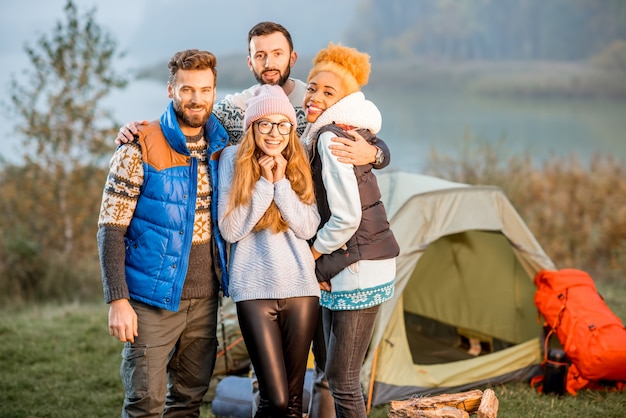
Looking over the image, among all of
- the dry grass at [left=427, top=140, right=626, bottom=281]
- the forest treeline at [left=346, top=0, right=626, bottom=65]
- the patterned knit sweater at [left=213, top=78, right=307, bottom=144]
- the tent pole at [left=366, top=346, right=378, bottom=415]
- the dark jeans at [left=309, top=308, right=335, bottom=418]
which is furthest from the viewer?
the forest treeline at [left=346, top=0, right=626, bottom=65]

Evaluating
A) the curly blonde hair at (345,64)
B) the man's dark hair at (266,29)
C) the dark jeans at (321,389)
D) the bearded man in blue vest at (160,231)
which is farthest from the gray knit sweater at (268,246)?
the man's dark hair at (266,29)

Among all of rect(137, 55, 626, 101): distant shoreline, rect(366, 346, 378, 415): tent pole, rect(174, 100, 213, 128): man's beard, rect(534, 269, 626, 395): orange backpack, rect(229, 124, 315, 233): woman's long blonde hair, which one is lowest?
rect(366, 346, 378, 415): tent pole

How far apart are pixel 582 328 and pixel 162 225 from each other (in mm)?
2592

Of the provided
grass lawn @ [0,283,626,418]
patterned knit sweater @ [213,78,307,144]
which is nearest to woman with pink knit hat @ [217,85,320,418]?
patterned knit sweater @ [213,78,307,144]

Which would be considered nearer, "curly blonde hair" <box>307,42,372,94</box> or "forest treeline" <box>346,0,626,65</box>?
"curly blonde hair" <box>307,42,372,94</box>

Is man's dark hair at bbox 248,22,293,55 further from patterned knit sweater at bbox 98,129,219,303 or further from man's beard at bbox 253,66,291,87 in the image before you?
patterned knit sweater at bbox 98,129,219,303

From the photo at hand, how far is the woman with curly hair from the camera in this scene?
2609 mm

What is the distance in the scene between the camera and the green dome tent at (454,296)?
13.1 ft

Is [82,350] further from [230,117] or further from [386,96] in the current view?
[386,96]

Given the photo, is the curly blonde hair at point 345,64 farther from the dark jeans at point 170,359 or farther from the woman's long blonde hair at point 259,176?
the dark jeans at point 170,359

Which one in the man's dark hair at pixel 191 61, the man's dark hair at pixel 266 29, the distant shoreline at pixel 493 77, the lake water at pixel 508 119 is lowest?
the man's dark hair at pixel 191 61

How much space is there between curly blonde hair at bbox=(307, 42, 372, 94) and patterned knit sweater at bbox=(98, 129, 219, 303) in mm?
590

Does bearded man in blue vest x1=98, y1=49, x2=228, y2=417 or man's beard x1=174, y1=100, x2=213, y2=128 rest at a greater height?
man's beard x1=174, y1=100, x2=213, y2=128

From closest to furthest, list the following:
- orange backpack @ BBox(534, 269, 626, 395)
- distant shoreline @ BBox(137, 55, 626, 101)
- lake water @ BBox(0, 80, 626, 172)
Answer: orange backpack @ BBox(534, 269, 626, 395)
lake water @ BBox(0, 80, 626, 172)
distant shoreline @ BBox(137, 55, 626, 101)
